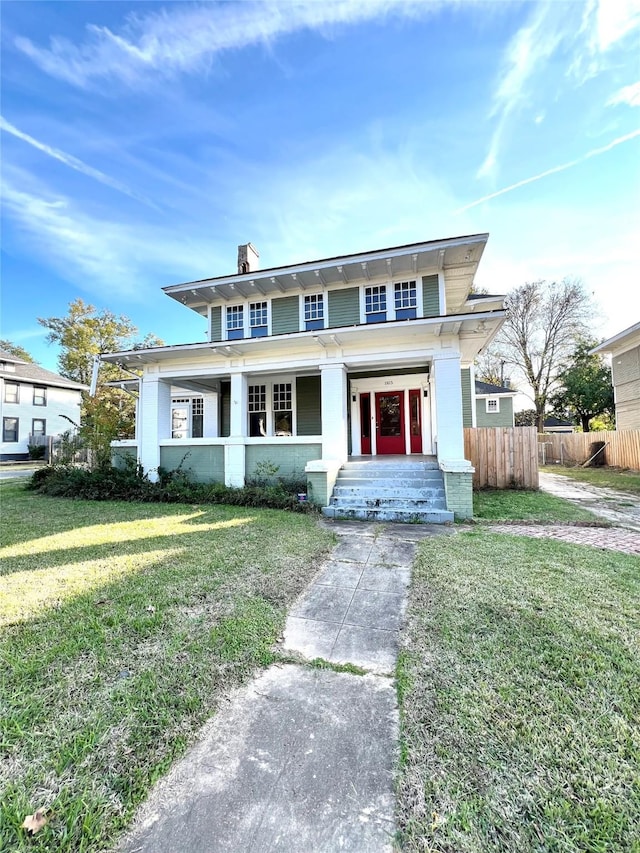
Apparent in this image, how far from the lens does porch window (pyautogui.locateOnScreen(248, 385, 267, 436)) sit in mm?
12578

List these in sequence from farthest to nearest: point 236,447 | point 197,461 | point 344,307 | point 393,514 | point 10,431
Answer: point 10,431 → point 344,307 → point 197,461 → point 236,447 → point 393,514

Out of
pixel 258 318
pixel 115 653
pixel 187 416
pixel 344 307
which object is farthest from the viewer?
pixel 187 416

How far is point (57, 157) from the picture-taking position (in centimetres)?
997

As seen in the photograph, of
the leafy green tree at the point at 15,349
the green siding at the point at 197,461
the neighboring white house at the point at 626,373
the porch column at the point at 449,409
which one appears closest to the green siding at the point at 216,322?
the green siding at the point at 197,461

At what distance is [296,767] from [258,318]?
11.5 meters

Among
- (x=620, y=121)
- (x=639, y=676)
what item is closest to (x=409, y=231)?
(x=620, y=121)

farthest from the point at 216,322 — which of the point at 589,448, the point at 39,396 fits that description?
the point at 39,396

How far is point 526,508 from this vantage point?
25.2 ft

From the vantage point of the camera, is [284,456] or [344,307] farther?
[344,307]

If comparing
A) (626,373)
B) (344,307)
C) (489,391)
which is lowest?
(489,391)

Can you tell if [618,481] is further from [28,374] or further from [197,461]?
[28,374]

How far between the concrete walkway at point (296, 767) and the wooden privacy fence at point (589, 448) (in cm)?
1771

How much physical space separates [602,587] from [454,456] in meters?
4.38

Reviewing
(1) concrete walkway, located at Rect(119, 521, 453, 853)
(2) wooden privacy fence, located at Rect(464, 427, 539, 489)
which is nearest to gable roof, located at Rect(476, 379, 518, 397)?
(2) wooden privacy fence, located at Rect(464, 427, 539, 489)
